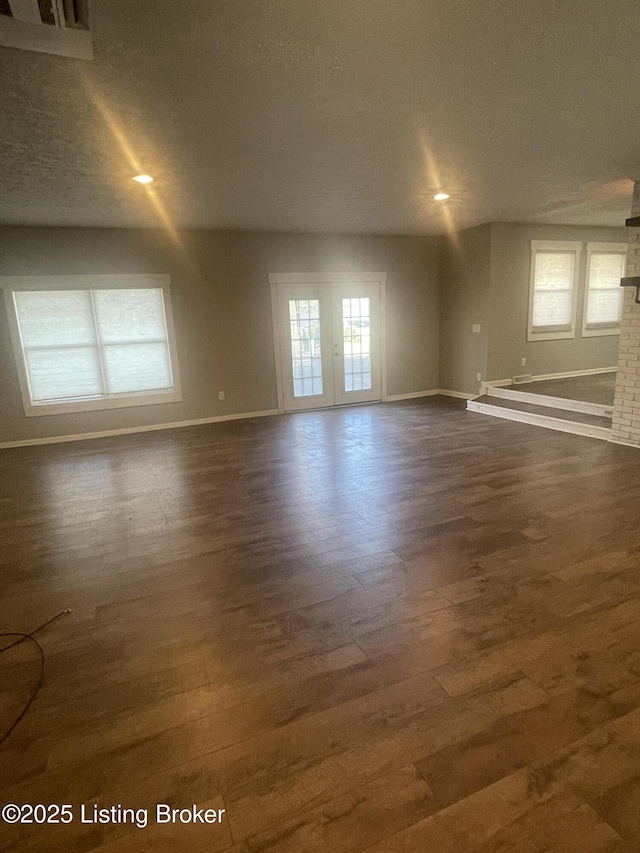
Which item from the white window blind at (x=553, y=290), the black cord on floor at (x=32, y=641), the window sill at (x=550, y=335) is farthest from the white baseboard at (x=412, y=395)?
the black cord on floor at (x=32, y=641)

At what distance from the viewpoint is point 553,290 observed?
7.57m

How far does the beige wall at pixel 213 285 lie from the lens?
585 cm

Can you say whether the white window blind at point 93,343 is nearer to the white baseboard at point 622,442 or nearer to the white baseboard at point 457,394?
Answer: the white baseboard at point 457,394

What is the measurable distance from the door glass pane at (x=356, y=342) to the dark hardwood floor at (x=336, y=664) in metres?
3.87

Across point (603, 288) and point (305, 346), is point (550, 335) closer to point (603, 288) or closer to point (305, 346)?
point (603, 288)

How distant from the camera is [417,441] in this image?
5.48 metres

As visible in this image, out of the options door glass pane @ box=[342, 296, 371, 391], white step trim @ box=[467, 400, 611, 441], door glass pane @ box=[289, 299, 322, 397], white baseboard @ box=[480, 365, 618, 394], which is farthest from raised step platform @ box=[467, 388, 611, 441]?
door glass pane @ box=[289, 299, 322, 397]

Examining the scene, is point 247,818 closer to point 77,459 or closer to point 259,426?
point 77,459

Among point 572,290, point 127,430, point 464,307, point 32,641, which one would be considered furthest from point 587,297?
point 32,641

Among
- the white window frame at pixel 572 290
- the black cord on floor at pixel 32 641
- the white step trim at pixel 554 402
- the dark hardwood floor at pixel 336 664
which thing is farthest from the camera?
the white window frame at pixel 572 290

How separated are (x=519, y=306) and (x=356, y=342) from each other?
269cm

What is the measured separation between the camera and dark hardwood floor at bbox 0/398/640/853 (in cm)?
139

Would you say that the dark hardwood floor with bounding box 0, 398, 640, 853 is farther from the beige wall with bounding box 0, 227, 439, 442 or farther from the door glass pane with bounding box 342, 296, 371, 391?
the door glass pane with bounding box 342, 296, 371, 391

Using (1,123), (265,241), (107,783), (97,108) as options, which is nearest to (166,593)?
(107,783)
